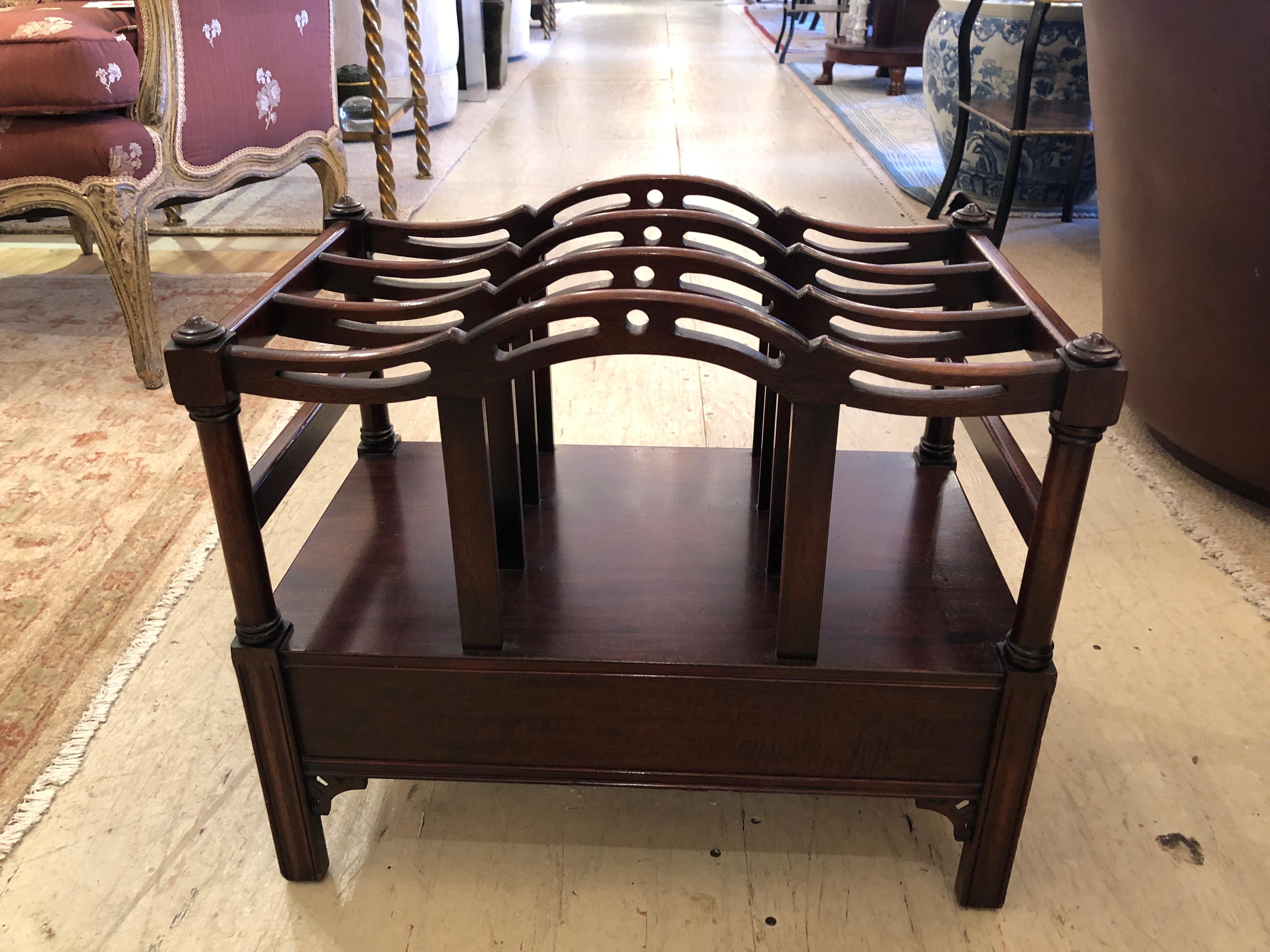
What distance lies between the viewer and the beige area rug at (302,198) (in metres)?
2.65

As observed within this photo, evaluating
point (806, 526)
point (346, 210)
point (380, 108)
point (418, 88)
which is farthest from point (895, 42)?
point (806, 526)

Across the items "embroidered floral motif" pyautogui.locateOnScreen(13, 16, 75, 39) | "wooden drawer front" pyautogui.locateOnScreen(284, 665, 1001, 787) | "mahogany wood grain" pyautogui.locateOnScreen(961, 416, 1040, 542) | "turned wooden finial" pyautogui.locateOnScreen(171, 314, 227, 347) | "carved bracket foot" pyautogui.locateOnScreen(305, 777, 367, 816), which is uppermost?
"embroidered floral motif" pyautogui.locateOnScreen(13, 16, 75, 39)

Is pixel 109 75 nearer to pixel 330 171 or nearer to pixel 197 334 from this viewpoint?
pixel 330 171

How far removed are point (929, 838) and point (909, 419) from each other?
2.99ft

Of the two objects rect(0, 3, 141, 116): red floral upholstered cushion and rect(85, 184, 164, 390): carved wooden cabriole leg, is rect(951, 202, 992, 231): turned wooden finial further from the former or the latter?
rect(0, 3, 141, 116): red floral upholstered cushion

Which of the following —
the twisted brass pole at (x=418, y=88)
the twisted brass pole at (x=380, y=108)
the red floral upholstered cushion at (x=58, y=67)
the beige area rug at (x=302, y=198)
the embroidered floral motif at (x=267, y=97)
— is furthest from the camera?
the twisted brass pole at (x=418, y=88)

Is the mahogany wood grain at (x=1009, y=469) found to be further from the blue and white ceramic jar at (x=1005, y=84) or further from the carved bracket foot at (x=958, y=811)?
the blue and white ceramic jar at (x=1005, y=84)

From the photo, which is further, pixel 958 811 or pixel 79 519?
pixel 79 519

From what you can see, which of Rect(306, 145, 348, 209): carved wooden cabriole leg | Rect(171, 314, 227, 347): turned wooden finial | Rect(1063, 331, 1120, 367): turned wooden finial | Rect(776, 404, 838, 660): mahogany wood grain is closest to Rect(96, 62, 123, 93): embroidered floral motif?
Rect(306, 145, 348, 209): carved wooden cabriole leg

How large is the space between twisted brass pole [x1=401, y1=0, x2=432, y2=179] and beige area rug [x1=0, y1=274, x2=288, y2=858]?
1.15 m

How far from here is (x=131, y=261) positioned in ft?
5.65

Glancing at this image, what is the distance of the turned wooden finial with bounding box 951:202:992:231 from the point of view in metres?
1.03

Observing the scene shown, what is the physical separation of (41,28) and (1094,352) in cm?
177

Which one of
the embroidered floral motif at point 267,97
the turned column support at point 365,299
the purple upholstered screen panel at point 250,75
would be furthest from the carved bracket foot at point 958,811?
the embroidered floral motif at point 267,97
